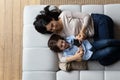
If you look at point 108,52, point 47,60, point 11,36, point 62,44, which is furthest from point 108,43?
point 11,36

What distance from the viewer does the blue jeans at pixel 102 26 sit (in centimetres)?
175

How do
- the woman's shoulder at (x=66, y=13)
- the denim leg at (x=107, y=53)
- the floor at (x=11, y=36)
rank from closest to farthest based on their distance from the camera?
the denim leg at (x=107, y=53) < the woman's shoulder at (x=66, y=13) < the floor at (x=11, y=36)

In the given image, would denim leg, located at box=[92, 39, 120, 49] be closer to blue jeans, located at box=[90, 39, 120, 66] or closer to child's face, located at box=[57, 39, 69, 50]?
blue jeans, located at box=[90, 39, 120, 66]

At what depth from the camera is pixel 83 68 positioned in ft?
5.71

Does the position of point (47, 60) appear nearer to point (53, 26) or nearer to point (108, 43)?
point (53, 26)

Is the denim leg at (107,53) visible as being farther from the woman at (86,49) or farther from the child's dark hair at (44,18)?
the child's dark hair at (44,18)

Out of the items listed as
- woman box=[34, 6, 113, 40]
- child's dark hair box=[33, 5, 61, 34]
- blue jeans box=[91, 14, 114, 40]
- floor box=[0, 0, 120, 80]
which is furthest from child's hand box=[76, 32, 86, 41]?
floor box=[0, 0, 120, 80]

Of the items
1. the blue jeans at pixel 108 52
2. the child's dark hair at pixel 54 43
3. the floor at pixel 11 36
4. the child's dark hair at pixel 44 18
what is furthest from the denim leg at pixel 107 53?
the floor at pixel 11 36

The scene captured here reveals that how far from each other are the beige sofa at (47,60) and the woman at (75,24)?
0.06m

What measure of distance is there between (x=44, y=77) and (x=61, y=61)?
16 cm

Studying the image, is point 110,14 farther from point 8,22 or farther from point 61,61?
point 8,22

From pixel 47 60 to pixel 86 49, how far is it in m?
0.27

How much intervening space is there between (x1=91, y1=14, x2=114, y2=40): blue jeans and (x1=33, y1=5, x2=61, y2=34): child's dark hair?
0.26m

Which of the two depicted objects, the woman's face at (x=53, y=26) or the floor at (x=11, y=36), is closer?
the woman's face at (x=53, y=26)
